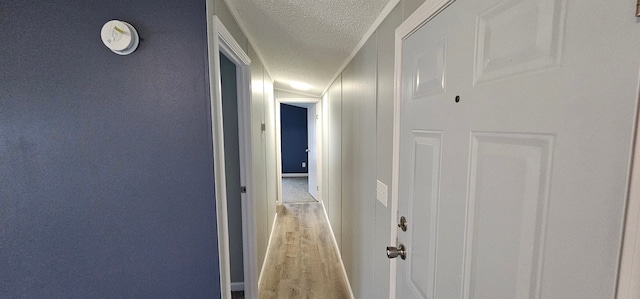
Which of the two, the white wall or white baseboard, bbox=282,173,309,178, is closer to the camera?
the white wall

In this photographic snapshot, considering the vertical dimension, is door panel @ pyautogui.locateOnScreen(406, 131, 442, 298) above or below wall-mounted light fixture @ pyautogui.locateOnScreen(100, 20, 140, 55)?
below

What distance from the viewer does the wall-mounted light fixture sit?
0.93m

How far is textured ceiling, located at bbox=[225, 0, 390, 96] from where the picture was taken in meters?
1.18

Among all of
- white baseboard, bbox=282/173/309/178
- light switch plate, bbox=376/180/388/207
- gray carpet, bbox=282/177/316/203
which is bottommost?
gray carpet, bbox=282/177/316/203

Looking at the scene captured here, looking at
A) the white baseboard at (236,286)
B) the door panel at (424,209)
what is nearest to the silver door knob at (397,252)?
the door panel at (424,209)

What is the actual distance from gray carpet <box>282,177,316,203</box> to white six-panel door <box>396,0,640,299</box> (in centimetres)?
431

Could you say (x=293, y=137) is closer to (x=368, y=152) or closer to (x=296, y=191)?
(x=296, y=191)

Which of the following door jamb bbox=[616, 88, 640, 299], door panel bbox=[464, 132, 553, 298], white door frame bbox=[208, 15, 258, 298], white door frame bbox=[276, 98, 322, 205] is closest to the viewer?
door jamb bbox=[616, 88, 640, 299]

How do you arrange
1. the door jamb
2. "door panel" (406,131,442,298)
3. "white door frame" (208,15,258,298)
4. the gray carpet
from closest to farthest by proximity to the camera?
1. the door jamb
2. "door panel" (406,131,442,298)
3. "white door frame" (208,15,258,298)
4. the gray carpet

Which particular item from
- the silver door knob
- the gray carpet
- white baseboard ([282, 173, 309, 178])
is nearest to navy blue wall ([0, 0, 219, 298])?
the silver door knob

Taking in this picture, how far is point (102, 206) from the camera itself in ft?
3.42

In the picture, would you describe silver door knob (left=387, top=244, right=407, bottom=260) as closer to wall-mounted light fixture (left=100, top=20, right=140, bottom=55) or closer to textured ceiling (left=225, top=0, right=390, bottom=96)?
textured ceiling (left=225, top=0, right=390, bottom=96)

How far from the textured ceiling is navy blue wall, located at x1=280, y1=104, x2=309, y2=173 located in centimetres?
501

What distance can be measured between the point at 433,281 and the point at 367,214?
814 mm
